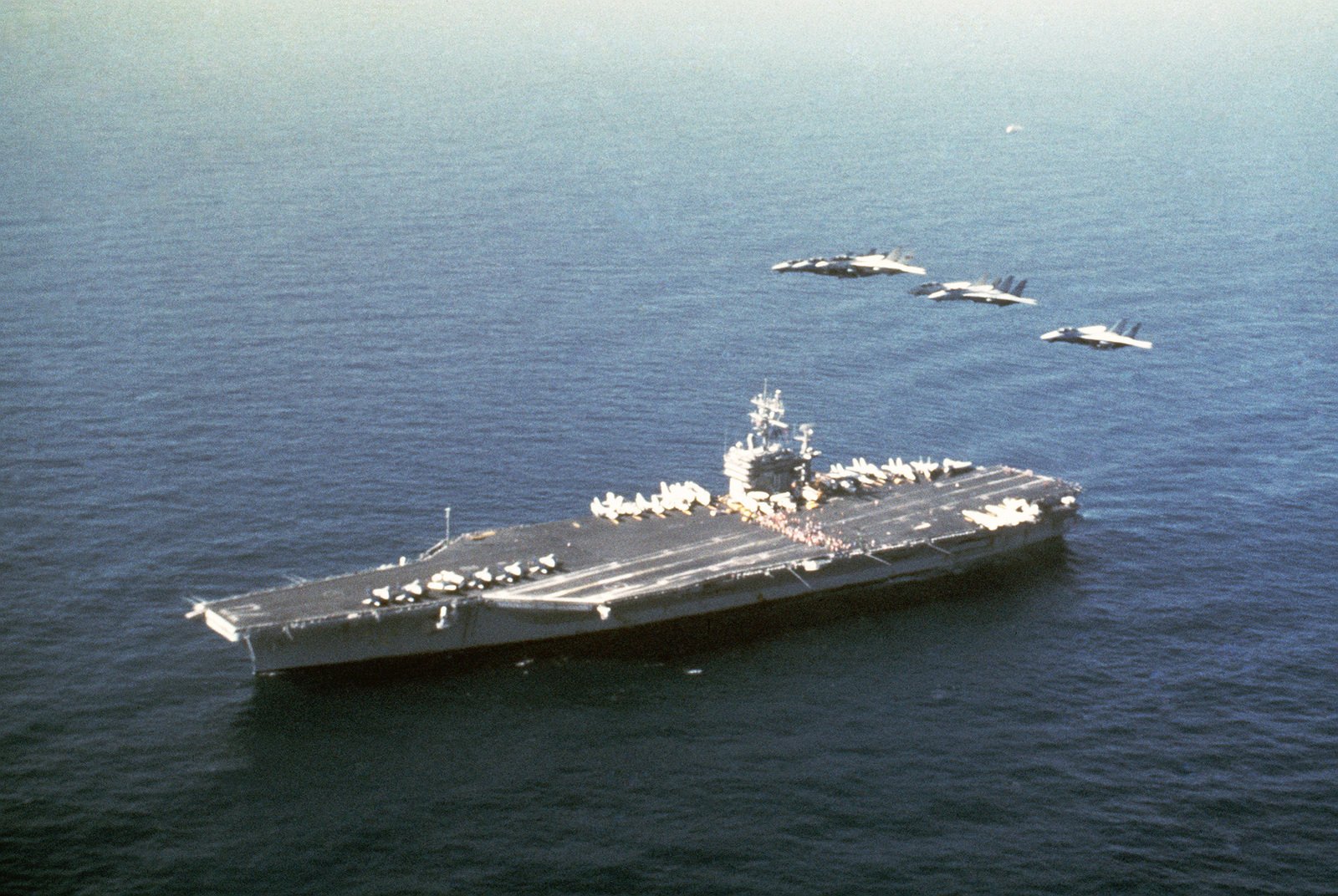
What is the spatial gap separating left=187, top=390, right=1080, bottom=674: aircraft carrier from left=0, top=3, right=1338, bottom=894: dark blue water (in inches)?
109

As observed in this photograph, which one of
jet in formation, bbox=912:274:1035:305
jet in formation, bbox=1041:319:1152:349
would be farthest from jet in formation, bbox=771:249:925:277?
jet in formation, bbox=1041:319:1152:349

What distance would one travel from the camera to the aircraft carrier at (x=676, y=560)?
230 ft

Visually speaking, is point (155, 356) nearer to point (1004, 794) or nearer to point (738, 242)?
point (738, 242)

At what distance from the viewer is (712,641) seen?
74.5 metres

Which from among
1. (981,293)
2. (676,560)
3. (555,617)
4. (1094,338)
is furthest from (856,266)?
(555,617)

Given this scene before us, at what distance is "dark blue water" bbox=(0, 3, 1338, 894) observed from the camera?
56.4 m

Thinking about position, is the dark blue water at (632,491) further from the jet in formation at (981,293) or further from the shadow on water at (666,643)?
the jet in formation at (981,293)

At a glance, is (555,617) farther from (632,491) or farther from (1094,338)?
(1094,338)

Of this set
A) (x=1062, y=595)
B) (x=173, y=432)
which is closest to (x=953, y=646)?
(x=1062, y=595)

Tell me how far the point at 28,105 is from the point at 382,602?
14076 cm

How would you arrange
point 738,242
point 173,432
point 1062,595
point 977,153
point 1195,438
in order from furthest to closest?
point 977,153 < point 738,242 < point 1195,438 < point 173,432 < point 1062,595

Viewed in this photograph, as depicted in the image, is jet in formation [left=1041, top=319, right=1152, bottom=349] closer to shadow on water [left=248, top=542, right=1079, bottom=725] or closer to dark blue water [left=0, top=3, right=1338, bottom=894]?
dark blue water [left=0, top=3, right=1338, bottom=894]

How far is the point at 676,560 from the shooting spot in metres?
78.9

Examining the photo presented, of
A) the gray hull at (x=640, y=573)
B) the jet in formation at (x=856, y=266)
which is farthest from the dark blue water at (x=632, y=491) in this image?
the jet in formation at (x=856, y=266)
